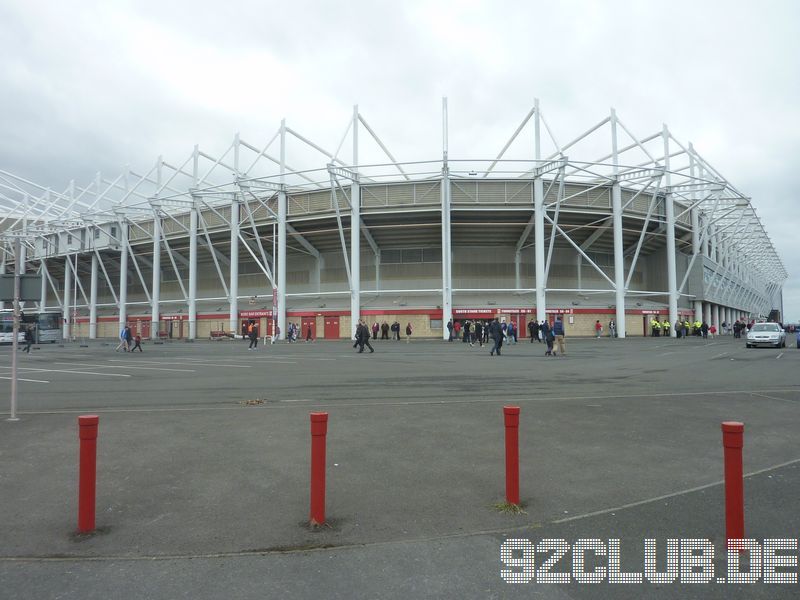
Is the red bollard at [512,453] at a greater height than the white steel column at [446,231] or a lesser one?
lesser

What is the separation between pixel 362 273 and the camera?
46938 mm

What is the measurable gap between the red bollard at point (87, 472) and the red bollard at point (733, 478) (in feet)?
14.5

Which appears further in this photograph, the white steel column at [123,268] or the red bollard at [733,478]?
the white steel column at [123,268]

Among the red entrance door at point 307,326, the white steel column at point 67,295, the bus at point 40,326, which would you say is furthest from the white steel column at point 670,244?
the white steel column at point 67,295

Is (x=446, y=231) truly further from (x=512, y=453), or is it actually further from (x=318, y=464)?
(x=318, y=464)

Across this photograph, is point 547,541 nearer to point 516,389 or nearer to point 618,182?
point 516,389

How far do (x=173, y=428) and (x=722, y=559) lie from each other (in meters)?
6.68

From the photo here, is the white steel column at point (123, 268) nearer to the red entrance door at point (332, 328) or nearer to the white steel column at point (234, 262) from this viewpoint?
the white steel column at point (234, 262)

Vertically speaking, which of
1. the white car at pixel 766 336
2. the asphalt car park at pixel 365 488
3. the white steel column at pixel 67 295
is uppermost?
the white steel column at pixel 67 295

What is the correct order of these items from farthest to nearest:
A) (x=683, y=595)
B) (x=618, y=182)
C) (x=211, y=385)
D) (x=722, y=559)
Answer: (x=618, y=182) < (x=211, y=385) < (x=722, y=559) < (x=683, y=595)

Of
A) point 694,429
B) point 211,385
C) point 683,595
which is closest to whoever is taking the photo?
point 683,595

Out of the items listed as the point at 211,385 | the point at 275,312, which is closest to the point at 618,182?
the point at 275,312

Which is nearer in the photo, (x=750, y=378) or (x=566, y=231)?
(x=750, y=378)

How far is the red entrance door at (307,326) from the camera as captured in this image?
45094 mm
